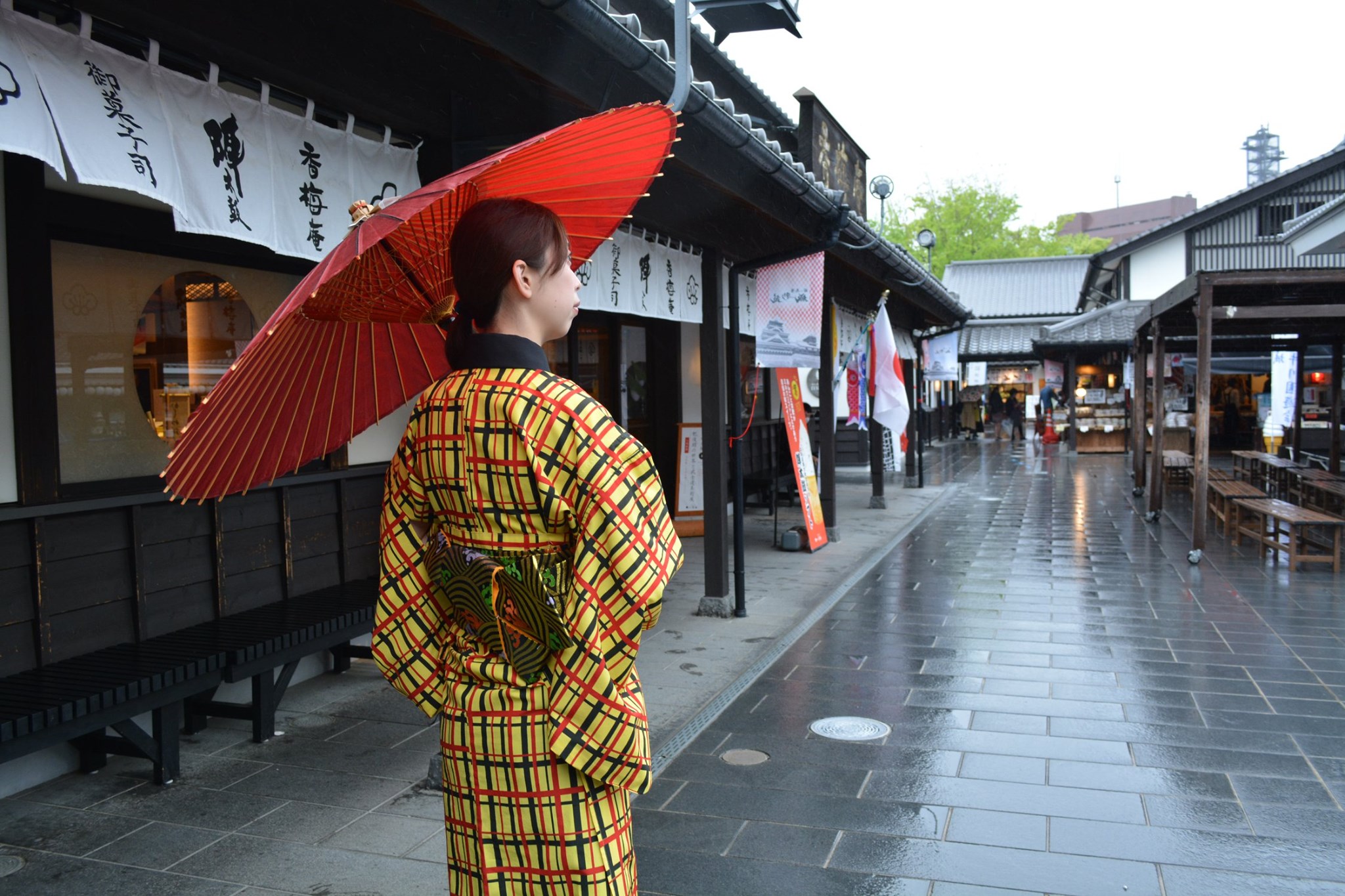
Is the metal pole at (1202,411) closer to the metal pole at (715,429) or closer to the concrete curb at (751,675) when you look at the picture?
the concrete curb at (751,675)

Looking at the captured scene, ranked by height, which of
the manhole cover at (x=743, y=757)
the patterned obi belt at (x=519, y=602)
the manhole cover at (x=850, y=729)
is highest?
the patterned obi belt at (x=519, y=602)

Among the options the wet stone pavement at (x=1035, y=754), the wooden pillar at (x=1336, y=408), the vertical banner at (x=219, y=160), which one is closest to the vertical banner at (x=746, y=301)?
the wet stone pavement at (x=1035, y=754)

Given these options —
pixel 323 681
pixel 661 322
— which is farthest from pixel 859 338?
pixel 323 681

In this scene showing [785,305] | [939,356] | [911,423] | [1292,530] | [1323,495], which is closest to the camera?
[785,305]

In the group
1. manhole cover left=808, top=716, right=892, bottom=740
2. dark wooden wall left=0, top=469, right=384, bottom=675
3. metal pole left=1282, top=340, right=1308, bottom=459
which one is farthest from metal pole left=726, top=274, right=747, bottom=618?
metal pole left=1282, top=340, right=1308, bottom=459

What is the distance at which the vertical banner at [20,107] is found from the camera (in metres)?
3.14

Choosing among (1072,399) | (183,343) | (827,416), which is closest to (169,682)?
(183,343)

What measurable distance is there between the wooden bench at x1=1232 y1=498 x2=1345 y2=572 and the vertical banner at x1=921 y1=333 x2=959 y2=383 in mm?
8233

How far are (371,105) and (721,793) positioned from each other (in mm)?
3848

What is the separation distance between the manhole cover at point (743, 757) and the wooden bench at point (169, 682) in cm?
234

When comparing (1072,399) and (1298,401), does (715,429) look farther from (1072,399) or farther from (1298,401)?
(1072,399)

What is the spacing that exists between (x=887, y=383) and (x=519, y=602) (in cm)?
1096

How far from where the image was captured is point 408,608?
2.36 m

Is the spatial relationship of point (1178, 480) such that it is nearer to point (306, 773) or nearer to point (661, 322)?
point (661, 322)
